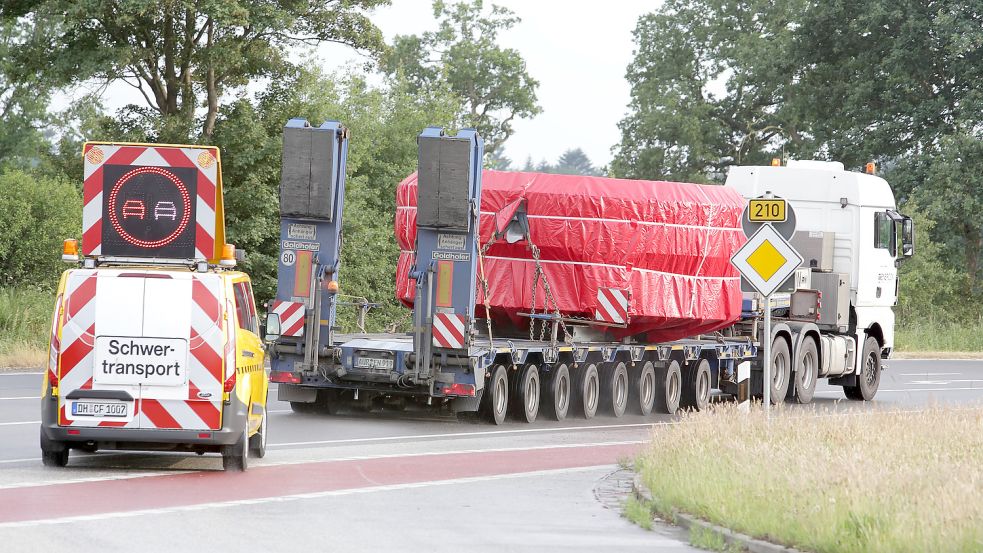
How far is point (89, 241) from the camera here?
15438 millimetres

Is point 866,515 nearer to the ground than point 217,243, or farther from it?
nearer to the ground

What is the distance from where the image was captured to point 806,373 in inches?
1105

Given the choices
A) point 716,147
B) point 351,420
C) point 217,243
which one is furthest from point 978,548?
point 716,147

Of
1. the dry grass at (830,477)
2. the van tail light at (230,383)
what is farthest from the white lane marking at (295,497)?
the van tail light at (230,383)

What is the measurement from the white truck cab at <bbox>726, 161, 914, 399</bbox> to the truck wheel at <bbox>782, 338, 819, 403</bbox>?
40.4 inches

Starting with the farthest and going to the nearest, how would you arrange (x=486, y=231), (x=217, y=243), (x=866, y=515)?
(x=486, y=231) → (x=217, y=243) → (x=866, y=515)

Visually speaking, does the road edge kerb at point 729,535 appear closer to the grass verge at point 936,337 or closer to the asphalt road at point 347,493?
the asphalt road at point 347,493

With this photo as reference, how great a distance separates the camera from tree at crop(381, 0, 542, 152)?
274 ft

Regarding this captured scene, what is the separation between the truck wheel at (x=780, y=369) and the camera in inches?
1055

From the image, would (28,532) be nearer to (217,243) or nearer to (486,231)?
(217,243)

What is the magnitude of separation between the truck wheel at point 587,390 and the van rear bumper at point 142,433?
9579 mm

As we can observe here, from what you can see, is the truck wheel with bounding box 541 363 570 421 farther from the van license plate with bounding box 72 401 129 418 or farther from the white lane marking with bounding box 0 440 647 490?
the van license plate with bounding box 72 401 129 418

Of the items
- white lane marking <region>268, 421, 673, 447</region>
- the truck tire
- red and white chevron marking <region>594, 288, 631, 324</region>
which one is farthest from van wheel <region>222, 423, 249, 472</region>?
the truck tire

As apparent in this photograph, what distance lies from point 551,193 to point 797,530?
41.4 ft
